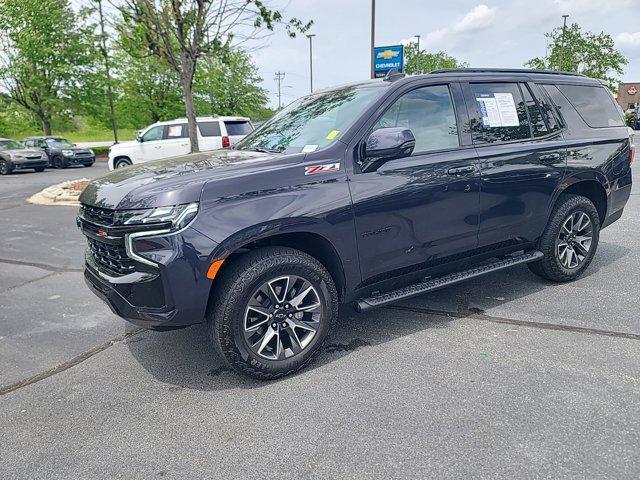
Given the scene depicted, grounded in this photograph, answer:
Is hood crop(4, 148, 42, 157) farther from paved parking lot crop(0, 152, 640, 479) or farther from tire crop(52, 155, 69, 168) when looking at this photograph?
paved parking lot crop(0, 152, 640, 479)

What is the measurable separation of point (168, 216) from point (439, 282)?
6.89 ft

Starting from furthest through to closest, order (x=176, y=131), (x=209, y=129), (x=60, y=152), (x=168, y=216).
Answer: (x=60, y=152), (x=176, y=131), (x=209, y=129), (x=168, y=216)

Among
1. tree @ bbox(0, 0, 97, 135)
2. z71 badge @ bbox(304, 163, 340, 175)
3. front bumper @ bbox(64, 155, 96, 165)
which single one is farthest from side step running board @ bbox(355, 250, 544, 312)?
tree @ bbox(0, 0, 97, 135)

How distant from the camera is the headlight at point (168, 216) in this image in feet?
8.71

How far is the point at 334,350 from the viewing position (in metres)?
3.43

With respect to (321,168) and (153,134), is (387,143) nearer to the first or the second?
(321,168)

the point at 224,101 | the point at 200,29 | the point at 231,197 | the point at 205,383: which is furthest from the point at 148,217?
the point at 224,101

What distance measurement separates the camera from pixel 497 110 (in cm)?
392

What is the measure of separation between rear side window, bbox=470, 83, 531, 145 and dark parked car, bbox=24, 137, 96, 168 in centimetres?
2193

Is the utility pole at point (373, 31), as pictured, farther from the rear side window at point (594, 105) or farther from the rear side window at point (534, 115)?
the rear side window at point (534, 115)

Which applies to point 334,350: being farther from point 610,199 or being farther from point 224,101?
point 224,101

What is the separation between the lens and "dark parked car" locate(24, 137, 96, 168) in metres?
21.5

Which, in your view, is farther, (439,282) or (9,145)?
(9,145)

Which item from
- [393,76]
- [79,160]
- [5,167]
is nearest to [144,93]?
[79,160]
